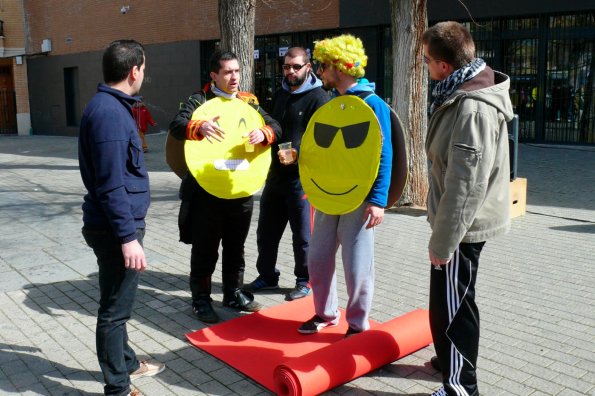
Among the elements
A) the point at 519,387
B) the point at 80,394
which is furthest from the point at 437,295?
the point at 80,394

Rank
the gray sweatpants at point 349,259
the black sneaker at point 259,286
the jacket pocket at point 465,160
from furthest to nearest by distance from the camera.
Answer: the black sneaker at point 259,286 < the gray sweatpants at point 349,259 < the jacket pocket at point 465,160

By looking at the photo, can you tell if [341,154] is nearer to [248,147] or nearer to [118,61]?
[248,147]

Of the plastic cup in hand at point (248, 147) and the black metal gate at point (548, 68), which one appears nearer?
the plastic cup in hand at point (248, 147)

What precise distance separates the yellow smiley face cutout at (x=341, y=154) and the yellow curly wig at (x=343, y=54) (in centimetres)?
19

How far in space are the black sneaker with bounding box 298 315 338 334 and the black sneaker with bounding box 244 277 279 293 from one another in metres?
1.05

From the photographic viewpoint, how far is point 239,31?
907cm

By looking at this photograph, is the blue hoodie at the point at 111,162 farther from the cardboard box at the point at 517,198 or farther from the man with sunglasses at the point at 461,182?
the cardboard box at the point at 517,198

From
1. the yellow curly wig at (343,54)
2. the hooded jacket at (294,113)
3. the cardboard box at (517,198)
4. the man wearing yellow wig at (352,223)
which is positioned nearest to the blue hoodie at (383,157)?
the man wearing yellow wig at (352,223)

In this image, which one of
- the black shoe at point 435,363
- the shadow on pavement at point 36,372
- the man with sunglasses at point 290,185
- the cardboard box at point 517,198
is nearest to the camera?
the shadow on pavement at point 36,372

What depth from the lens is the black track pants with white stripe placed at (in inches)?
123

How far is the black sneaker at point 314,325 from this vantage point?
169 inches

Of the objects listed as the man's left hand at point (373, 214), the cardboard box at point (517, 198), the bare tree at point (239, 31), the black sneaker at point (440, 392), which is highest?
the bare tree at point (239, 31)

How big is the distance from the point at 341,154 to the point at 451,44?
1189 mm

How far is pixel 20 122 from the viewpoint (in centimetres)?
2872
